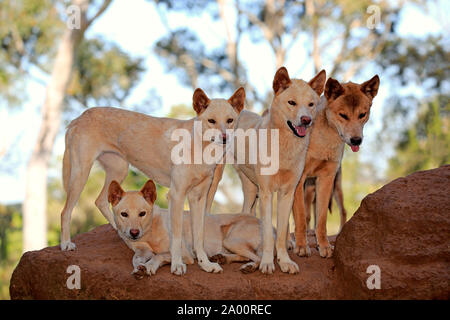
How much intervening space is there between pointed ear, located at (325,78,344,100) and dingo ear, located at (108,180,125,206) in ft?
7.38

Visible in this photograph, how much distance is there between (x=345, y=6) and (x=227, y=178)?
268 inches

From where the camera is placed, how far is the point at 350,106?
5270 millimetres

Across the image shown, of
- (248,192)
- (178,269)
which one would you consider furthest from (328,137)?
(178,269)

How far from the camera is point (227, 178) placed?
17641 millimetres

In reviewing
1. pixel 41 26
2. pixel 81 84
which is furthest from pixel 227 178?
pixel 41 26

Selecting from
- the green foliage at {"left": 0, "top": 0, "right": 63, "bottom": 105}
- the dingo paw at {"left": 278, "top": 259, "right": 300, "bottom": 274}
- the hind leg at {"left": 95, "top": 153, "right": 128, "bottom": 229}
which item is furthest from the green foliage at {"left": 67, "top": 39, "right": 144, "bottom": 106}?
the dingo paw at {"left": 278, "top": 259, "right": 300, "bottom": 274}

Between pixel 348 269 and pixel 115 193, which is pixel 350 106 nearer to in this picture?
pixel 348 269

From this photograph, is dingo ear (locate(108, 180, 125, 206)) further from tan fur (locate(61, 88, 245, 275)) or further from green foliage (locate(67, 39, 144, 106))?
green foliage (locate(67, 39, 144, 106))

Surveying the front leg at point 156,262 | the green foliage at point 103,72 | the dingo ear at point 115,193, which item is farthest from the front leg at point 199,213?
the green foliage at point 103,72

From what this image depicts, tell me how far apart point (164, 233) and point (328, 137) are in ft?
6.33

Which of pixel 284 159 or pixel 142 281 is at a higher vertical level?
pixel 284 159

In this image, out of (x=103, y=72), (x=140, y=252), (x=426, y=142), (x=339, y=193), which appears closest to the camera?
(x=140, y=252)

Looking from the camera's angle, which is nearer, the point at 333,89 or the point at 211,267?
the point at 211,267
